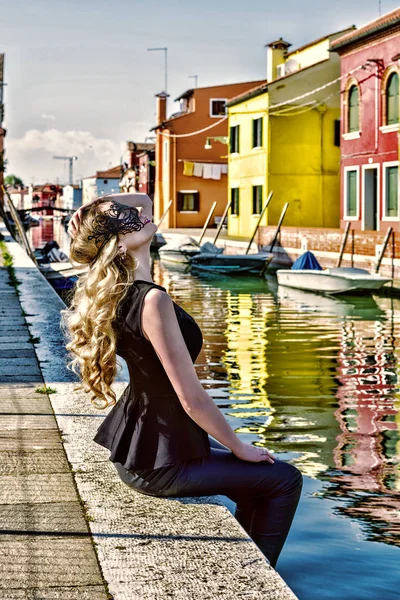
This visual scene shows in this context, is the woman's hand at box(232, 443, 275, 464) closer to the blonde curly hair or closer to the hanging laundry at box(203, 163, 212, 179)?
the blonde curly hair

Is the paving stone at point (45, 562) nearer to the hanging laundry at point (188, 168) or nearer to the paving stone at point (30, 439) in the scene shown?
the paving stone at point (30, 439)

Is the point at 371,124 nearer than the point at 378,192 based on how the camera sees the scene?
No

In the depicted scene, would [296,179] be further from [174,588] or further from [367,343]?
Result: [174,588]

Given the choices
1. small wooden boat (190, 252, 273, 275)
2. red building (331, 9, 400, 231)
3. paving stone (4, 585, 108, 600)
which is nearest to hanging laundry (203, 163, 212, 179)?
red building (331, 9, 400, 231)

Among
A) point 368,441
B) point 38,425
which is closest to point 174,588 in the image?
point 38,425

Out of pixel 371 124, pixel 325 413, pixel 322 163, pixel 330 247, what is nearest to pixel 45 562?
pixel 325 413

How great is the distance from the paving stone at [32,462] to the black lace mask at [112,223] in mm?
1378

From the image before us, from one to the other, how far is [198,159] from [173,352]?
50754 millimetres

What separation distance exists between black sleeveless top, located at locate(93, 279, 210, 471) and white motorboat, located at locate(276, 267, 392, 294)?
1868 centimetres

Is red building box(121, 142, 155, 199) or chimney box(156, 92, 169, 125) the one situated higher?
chimney box(156, 92, 169, 125)

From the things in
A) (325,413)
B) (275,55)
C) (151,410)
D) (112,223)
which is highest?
(275,55)

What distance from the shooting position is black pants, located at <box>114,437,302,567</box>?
386cm

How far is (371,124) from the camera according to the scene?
29562 mm

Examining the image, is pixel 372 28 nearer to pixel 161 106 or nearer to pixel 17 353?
pixel 17 353
